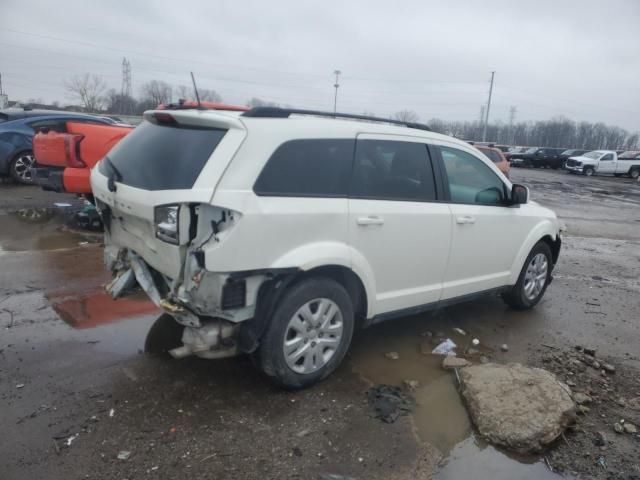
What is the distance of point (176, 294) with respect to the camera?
3.10 meters

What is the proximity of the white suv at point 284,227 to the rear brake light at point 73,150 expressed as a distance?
11.9 feet

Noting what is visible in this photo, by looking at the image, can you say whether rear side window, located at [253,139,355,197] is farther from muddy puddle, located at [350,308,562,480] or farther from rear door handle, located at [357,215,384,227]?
muddy puddle, located at [350,308,562,480]

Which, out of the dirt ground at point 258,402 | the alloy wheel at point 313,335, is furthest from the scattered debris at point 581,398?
the alloy wheel at point 313,335

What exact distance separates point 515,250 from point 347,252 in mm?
2303

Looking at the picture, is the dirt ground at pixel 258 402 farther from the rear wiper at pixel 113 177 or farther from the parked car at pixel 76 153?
the parked car at pixel 76 153

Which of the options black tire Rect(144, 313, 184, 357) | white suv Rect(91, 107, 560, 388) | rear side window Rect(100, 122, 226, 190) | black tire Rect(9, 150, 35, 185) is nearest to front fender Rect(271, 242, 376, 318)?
white suv Rect(91, 107, 560, 388)

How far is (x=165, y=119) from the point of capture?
3.46m

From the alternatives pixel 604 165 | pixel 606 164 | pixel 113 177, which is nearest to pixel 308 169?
pixel 113 177

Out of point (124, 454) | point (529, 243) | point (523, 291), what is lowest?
point (124, 454)

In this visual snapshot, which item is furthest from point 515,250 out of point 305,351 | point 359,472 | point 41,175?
point 41,175

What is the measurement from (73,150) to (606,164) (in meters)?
36.0

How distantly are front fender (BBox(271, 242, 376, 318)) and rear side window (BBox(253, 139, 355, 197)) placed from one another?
360 mm

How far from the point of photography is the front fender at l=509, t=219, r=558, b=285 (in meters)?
4.98

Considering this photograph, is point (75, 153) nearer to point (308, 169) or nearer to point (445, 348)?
point (308, 169)
